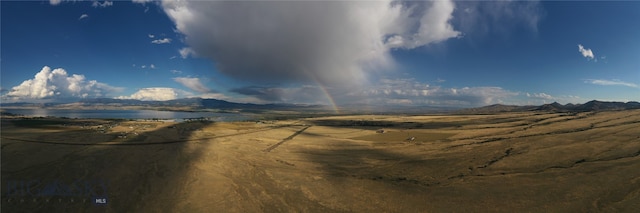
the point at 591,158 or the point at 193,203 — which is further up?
the point at 591,158

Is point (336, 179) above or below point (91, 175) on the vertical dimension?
below

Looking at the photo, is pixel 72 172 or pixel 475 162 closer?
pixel 72 172

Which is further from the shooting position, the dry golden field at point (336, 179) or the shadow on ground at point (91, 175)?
the shadow on ground at point (91, 175)

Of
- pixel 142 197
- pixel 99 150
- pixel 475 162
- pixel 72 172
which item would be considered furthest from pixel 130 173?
pixel 475 162

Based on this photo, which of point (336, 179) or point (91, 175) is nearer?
point (91, 175)

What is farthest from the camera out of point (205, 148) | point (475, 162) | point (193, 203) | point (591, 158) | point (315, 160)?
point (205, 148)

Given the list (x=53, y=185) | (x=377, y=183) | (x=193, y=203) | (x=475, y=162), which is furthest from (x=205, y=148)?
(x=475, y=162)

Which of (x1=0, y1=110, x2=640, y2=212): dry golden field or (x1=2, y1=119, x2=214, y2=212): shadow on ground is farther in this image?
(x1=2, y1=119, x2=214, y2=212): shadow on ground

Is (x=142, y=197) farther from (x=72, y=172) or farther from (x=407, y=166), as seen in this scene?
(x=407, y=166)

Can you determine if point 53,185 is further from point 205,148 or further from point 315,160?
point 315,160

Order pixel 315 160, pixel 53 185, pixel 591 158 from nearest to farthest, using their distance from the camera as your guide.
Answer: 1. pixel 53 185
2. pixel 591 158
3. pixel 315 160
